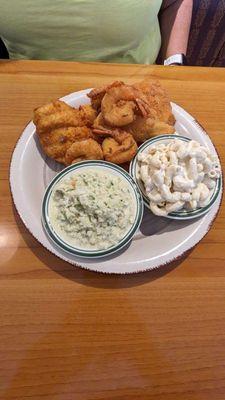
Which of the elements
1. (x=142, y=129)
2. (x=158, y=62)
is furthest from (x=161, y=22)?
(x=142, y=129)

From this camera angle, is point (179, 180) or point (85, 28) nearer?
point (179, 180)

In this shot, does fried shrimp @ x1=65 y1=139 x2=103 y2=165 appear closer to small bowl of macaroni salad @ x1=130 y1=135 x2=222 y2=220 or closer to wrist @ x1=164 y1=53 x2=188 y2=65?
small bowl of macaroni salad @ x1=130 y1=135 x2=222 y2=220

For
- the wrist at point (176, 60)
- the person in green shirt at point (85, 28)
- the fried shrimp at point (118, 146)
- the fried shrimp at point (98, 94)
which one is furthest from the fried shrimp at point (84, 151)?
the wrist at point (176, 60)

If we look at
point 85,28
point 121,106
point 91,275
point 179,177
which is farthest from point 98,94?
point 91,275

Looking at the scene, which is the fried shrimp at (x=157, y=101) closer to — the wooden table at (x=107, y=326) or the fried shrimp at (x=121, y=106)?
the fried shrimp at (x=121, y=106)

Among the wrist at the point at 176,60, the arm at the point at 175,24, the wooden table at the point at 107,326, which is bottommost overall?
the wooden table at the point at 107,326

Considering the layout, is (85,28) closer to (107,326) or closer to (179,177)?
(179,177)
